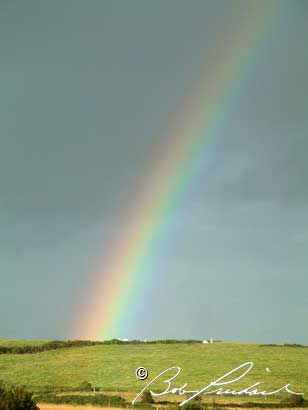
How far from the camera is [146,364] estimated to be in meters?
131

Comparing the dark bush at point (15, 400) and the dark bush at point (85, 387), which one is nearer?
the dark bush at point (15, 400)

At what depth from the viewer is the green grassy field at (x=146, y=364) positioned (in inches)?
4496

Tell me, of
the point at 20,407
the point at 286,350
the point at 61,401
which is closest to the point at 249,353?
the point at 286,350

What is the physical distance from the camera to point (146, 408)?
78312 millimetres

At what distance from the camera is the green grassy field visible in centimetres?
11419
